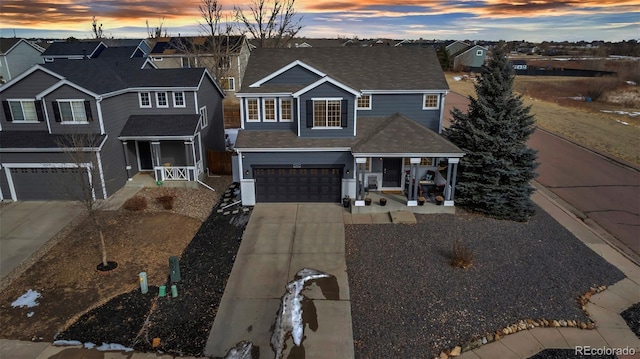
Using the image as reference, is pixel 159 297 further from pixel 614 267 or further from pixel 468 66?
pixel 468 66

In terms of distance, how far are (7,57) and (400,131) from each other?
5903 cm

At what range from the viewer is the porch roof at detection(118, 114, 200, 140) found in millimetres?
22859

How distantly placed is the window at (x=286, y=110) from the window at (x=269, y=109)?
43 cm

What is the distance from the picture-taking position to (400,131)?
20.1 metres

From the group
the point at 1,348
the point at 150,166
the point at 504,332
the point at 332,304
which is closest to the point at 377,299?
the point at 332,304

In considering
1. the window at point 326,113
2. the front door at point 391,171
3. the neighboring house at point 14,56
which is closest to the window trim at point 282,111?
the window at point 326,113

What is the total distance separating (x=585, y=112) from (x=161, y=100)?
49.5m

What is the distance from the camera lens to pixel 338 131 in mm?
20281

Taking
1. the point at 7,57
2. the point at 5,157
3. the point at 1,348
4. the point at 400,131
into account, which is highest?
the point at 7,57

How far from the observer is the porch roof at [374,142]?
18984 mm

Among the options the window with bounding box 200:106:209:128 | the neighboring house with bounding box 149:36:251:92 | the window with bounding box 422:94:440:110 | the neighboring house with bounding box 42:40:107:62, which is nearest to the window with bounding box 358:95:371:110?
the window with bounding box 422:94:440:110

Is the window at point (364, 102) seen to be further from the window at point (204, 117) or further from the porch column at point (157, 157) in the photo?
the porch column at point (157, 157)

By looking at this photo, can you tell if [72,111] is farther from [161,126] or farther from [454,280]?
[454,280]

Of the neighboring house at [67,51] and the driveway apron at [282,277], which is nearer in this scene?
the driveway apron at [282,277]
